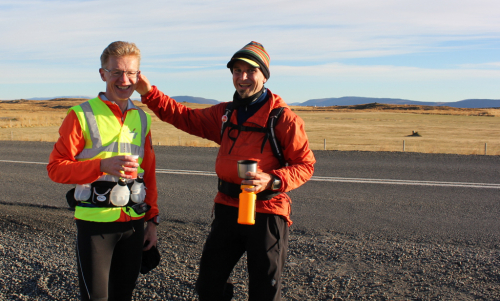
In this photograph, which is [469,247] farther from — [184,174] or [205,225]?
[184,174]

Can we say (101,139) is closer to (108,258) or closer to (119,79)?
(119,79)

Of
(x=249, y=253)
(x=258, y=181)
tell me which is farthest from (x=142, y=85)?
(x=249, y=253)

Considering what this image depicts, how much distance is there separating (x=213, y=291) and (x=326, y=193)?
535 cm

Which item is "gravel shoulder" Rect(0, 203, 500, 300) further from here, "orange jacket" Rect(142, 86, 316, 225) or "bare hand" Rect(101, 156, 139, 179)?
"bare hand" Rect(101, 156, 139, 179)

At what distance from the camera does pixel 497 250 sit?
4680mm

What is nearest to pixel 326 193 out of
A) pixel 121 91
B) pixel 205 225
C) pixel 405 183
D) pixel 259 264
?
pixel 405 183

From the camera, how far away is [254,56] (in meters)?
2.69

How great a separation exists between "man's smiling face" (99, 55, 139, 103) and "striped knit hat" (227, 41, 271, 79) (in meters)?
0.63

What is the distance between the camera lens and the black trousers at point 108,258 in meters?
2.43

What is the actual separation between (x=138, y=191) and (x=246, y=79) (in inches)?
38.7

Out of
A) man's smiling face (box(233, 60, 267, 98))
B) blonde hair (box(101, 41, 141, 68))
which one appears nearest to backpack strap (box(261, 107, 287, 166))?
man's smiling face (box(233, 60, 267, 98))

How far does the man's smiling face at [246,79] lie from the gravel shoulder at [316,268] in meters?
1.71

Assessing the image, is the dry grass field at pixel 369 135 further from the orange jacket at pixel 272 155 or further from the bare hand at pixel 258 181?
the bare hand at pixel 258 181

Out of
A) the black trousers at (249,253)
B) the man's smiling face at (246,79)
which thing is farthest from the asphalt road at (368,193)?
the man's smiling face at (246,79)
